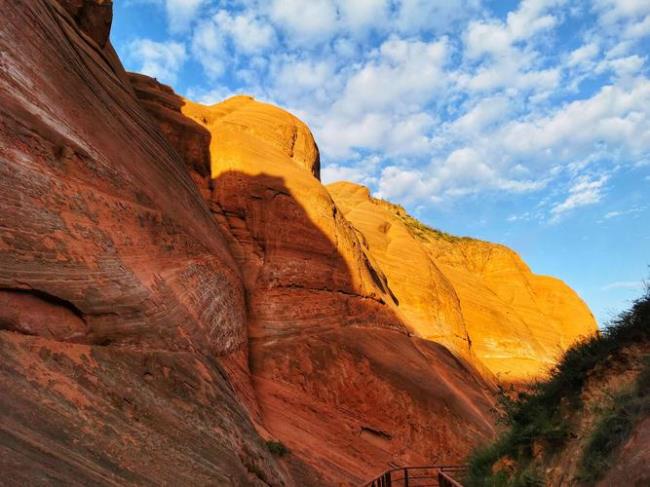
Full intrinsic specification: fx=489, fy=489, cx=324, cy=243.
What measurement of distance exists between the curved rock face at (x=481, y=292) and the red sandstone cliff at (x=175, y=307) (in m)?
5.51

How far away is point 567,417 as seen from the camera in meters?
7.47

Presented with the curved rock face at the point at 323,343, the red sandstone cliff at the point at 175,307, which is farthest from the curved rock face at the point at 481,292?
the red sandstone cliff at the point at 175,307

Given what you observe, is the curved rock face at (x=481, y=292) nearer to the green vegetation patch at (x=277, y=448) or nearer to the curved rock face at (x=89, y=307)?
the green vegetation patch at (x=277, y=448)

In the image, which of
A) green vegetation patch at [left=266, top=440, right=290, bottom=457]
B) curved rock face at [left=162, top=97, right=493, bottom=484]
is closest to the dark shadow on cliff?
curved rock face at [left=162, top=97, right=493, bottom=484]

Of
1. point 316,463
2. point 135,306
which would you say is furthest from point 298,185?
point 135,306

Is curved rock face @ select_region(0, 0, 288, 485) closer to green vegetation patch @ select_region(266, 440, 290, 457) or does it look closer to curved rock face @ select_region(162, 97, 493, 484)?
green vegetation patch @ select_region(266, 440, 290, 457)

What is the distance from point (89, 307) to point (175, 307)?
8.64ft

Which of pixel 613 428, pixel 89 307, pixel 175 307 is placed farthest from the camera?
pixel 175 307

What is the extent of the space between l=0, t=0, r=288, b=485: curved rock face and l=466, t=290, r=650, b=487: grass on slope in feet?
14.0

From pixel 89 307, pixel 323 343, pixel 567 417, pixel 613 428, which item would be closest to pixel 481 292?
pixel 323 343

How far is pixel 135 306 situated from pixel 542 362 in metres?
31.4

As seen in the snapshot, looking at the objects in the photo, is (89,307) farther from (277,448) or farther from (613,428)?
(613,428)

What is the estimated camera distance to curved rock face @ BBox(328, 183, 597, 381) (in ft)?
95.2

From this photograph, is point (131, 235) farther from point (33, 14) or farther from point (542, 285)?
point (542, 285)
